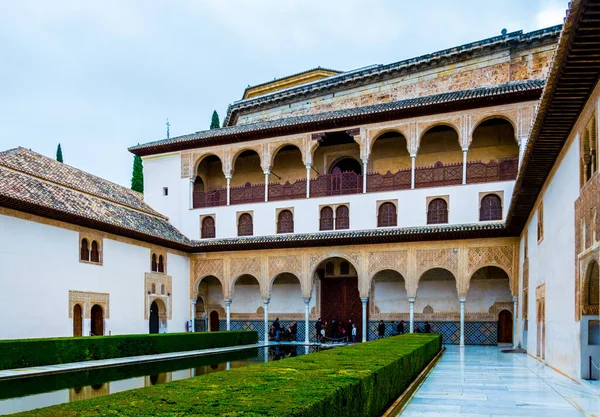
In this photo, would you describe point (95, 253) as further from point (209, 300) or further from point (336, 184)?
point (336, 184)

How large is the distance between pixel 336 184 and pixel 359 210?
1.69m

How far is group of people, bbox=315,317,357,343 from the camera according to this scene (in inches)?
918

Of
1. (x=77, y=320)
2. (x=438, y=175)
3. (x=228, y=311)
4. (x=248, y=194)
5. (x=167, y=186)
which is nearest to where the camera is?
(x=77, y=320)

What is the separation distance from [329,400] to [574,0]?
4892mm

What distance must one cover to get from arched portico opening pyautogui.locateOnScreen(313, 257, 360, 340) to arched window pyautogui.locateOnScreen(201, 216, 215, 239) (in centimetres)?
488

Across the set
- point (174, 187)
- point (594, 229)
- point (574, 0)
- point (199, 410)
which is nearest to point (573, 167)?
point (594, 229)

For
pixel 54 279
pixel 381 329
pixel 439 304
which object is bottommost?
pixel 381 329

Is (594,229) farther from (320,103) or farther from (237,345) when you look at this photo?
(320,103)

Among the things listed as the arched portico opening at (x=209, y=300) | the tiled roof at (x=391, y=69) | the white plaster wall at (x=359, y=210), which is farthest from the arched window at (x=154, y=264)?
the tiled roof at (x=391, y=69)

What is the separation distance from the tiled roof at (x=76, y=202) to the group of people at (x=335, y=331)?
21.5 ft

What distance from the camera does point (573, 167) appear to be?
10.0m

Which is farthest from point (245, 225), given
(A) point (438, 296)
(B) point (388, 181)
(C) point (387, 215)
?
(A) point (438, 296)

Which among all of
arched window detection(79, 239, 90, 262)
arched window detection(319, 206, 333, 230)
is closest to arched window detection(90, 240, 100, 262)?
arched window detection(79, 239, 90, 262)

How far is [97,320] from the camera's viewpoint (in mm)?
19203
